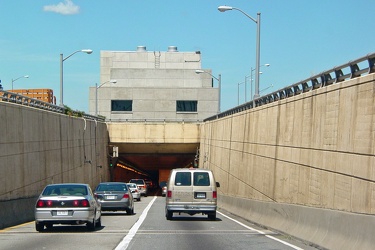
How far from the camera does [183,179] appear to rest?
89.0ft

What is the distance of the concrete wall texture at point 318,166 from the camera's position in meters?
14.9

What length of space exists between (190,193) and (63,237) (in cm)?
895

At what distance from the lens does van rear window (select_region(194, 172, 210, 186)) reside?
27.0 m

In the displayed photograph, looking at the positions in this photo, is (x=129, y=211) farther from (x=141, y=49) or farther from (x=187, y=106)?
(x=141, y=49)

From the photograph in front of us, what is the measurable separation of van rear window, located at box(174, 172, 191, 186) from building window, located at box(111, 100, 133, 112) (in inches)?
2930

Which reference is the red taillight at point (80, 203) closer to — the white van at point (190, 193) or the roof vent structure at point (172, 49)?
the white van at point (190, 193)

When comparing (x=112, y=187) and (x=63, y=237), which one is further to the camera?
(x=112, y=187)

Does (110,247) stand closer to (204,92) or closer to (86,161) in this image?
(86,161)

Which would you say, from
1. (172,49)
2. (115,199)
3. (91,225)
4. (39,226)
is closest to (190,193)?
(115,199)

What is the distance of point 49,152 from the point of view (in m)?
35.8

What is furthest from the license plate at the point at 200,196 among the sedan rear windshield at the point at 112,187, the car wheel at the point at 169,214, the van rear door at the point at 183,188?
the sedan rear windshield at the point at 112,187

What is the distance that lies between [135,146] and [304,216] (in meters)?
51.0

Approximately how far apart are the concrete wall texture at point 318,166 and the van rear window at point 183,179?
285cm

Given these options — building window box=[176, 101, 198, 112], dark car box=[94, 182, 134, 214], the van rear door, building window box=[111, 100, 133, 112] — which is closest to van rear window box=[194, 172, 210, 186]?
the van rear door
